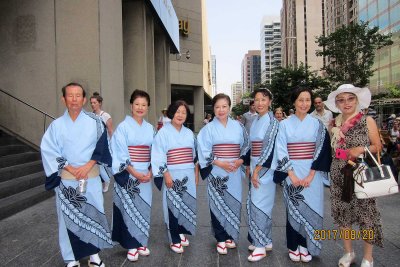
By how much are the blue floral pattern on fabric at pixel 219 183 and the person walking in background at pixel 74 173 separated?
1.28 metres

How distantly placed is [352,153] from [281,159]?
67cm

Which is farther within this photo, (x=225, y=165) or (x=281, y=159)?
(x=225, y=165)

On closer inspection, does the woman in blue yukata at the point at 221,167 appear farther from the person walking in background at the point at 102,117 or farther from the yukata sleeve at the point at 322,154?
the person walking in background at the point at 102,117

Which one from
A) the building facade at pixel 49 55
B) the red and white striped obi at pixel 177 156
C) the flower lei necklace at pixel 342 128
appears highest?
the building facade at pixel 49 55

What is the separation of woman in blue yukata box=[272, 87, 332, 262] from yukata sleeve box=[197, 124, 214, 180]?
2.36ft

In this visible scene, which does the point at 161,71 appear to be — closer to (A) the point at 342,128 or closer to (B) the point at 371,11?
(A) the point at 342,128

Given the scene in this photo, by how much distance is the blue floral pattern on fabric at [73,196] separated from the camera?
3.39 meters

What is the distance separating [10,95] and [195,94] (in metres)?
31.7

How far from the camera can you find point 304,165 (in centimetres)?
355

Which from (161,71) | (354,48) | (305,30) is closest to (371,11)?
(354,48)

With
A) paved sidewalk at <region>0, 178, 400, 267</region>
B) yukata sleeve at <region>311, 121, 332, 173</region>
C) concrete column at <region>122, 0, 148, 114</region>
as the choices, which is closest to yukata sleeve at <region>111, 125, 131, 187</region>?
paved sidewalk at <region>0, 178, 400, 267</region>

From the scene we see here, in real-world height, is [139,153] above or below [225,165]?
above

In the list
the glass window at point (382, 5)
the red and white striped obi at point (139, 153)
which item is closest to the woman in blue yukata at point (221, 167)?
the red and white striped obi at point (139, 153)

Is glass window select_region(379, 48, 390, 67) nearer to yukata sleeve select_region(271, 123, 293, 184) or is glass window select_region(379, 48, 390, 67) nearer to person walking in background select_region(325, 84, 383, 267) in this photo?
person walking in background select_region(325, 84, 383, 267)
